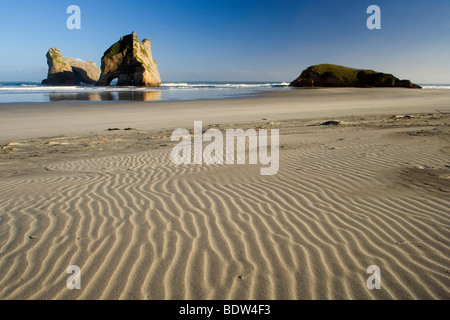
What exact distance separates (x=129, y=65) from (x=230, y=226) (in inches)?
2605

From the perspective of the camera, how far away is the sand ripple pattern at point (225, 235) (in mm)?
2590

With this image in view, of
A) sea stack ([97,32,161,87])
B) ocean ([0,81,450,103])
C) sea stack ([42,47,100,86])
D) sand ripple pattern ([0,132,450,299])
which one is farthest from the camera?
sea stack ([42,47,100,86])

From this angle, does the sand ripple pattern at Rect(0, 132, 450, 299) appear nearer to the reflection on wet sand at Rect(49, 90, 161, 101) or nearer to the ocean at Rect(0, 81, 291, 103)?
the reflection on wet sand at Rect(49, 90, 161, 101)

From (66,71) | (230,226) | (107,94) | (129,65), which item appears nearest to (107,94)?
(107,94)

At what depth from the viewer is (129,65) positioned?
62.4m

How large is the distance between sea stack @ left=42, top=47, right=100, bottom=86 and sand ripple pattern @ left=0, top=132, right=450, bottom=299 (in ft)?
275

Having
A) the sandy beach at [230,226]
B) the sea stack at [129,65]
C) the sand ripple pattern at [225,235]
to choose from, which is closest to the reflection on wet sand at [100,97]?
the sandy beach at [230,226]

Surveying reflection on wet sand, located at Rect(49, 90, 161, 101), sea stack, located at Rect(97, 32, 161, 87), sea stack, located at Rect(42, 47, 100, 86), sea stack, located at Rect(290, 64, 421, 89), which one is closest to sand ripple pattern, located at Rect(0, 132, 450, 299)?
reflection on wet sand, located at Rect(49, 90, 161, 101)

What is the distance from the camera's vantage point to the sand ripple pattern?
2.59m

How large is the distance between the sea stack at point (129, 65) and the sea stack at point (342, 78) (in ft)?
104

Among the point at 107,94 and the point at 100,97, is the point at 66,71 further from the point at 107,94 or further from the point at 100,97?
the point at 100,97

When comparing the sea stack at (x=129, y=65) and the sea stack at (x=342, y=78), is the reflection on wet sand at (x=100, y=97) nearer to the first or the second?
the sea stack at (x=129, y=65)

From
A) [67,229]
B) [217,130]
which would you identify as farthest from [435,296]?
[217,130]
